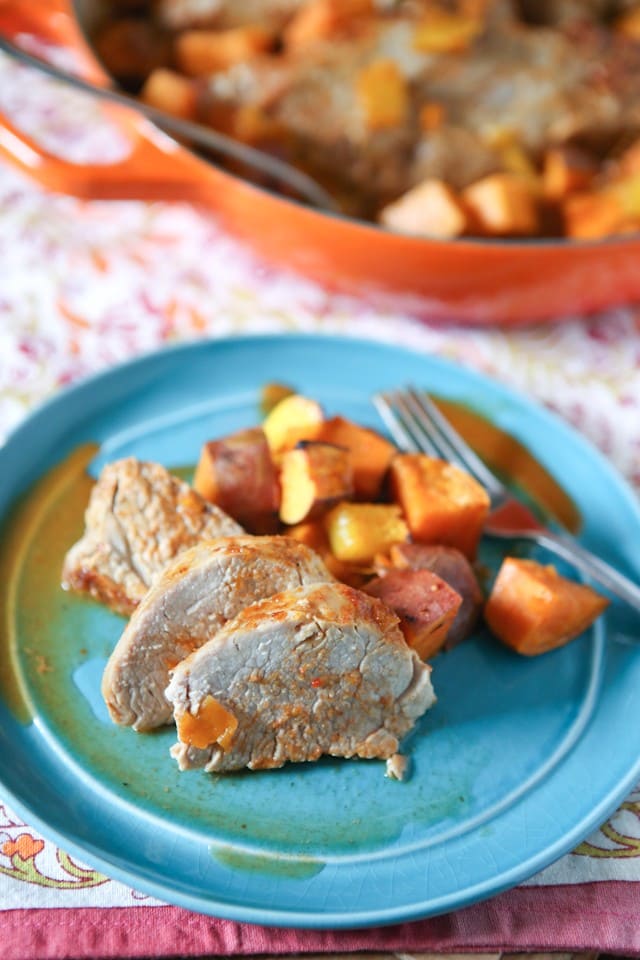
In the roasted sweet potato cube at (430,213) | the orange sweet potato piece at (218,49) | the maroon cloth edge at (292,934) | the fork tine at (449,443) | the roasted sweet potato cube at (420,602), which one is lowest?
the maroon cloth edge at (292,934)

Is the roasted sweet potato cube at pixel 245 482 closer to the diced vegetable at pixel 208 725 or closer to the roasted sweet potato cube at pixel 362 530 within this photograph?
the roasted sweet potato cube at pixel 362 530

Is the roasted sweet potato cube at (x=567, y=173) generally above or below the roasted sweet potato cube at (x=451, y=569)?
above

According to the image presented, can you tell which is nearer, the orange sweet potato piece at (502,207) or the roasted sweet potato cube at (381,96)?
the orange sweet potato piece at (502,207)

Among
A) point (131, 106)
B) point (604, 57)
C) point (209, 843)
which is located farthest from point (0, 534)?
point (604, 57)

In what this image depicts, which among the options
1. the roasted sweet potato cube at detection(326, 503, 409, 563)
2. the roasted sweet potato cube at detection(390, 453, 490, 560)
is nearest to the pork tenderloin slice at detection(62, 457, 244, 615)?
the roasted sweet potato cube at detection(326, 503, 409, 563)

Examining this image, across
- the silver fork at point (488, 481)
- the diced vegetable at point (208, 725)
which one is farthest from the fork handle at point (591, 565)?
the diced vegetable at point (208, 725)

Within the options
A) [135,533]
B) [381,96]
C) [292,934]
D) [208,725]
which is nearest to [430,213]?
[381,96]

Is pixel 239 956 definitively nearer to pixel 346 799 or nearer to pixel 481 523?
pixel 346 799
